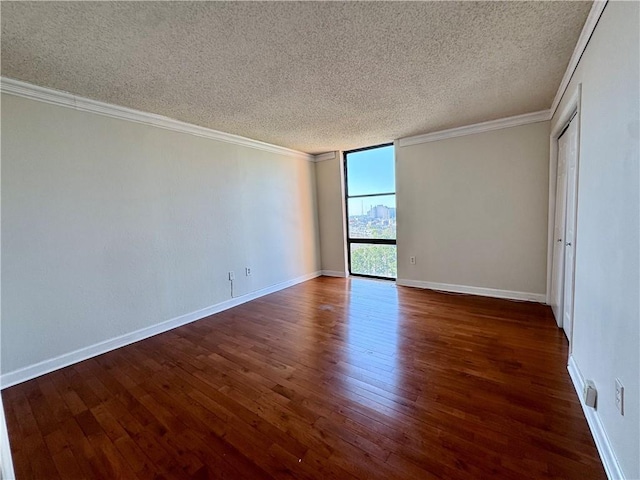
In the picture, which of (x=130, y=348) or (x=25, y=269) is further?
(x=130, y=348)

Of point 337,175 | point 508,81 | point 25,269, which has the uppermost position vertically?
point 508,81

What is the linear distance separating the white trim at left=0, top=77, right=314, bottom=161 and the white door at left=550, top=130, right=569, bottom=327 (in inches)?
149

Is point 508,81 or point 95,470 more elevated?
point 508,81

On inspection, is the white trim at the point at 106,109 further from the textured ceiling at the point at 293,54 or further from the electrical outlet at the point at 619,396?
the electrical outlet at the point at 619,396

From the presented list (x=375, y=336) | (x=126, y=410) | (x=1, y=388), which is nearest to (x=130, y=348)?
(x=1, y=388)

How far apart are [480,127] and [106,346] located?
5041mm

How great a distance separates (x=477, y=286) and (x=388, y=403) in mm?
2820

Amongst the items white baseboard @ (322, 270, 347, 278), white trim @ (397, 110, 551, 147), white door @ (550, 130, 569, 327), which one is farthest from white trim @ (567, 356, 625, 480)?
white baseboard @ (322, 270, 347, 278)

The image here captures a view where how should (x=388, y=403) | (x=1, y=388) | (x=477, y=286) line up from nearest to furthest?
(x=388, y=403) < (x=1, y=388) < (x=477, y=286)

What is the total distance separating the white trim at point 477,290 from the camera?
362 centimetres

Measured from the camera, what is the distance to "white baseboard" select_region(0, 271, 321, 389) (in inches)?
88.8

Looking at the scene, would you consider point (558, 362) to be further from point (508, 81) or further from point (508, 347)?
point (508, 81)

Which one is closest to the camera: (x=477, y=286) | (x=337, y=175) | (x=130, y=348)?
(x=130, y=348)

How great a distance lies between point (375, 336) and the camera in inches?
112
